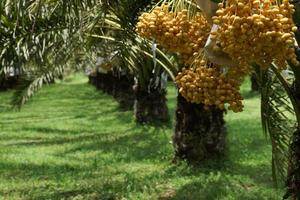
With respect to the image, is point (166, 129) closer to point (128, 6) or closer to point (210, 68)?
point (128, 6)

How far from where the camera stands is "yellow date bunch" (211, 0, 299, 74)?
2.10 metres

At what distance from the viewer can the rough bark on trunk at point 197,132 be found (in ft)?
27.1

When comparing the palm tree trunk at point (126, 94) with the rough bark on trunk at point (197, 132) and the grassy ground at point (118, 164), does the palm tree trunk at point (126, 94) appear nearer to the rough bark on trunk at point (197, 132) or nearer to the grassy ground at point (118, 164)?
the grassy ground at point (118, 164)

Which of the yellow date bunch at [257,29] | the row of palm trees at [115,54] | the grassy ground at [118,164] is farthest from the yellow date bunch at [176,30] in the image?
the grassy ground at [118,164]

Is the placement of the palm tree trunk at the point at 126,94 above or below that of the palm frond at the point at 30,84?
below

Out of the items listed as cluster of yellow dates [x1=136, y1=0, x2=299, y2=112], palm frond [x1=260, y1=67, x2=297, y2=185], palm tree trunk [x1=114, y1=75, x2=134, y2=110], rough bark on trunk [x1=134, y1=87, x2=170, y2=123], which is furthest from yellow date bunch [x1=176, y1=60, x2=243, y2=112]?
palm tree trunk [x1=114, y1=75, x2=134, y2=110]

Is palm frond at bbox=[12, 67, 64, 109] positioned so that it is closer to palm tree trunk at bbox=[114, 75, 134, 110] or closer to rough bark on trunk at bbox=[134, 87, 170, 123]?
rough bark on trunk at bbox=[134, 87, 170, 123]

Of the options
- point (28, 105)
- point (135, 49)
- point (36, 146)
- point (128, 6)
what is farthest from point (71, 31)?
point (28, 105)

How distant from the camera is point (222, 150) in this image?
8.71 m

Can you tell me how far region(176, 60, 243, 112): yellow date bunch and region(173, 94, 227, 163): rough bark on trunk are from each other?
18.0 ft

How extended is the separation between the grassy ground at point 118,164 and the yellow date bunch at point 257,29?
4661 mm

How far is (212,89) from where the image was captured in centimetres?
262

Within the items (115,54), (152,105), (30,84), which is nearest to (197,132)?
(30,84)

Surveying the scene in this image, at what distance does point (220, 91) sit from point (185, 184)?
5005 mm
